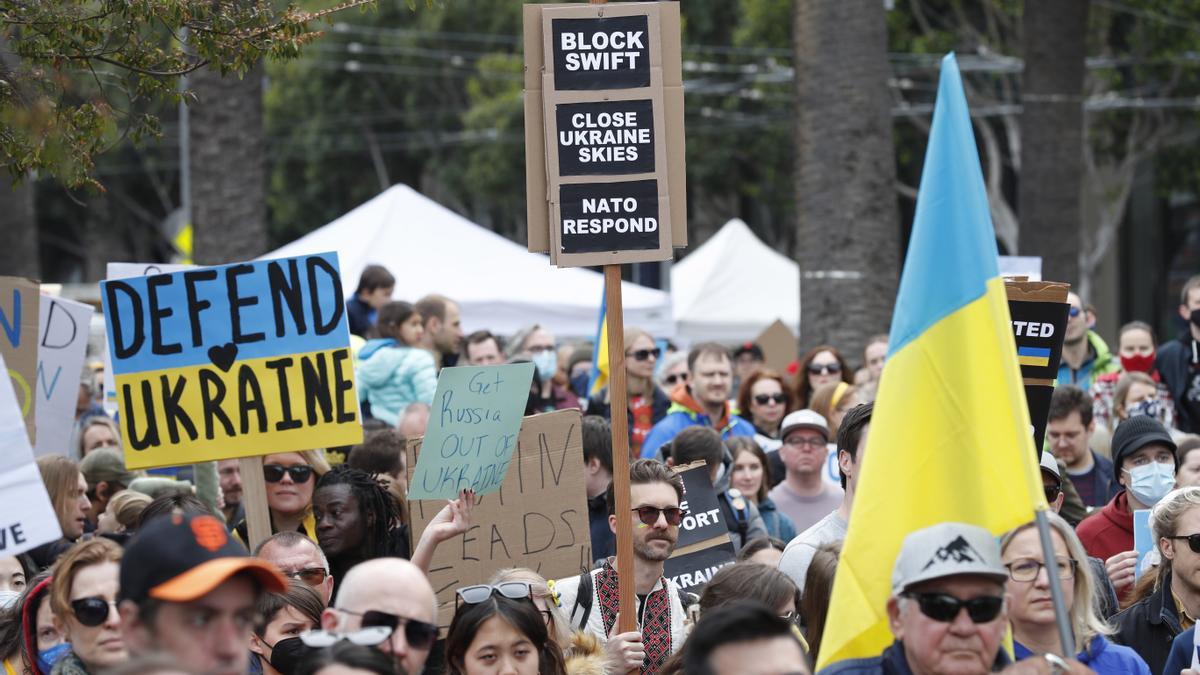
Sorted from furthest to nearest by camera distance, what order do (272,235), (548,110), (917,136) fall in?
(272,235)
(917,136)
(548,110)

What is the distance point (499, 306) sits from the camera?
638 inches

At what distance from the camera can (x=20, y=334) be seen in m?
7.60

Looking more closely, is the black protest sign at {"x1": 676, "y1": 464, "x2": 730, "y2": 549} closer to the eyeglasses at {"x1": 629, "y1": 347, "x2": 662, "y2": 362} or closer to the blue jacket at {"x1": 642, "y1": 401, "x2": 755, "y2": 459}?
the blue jacket at {"x1": 642, "y1": 401, "x2": 755, "y2": 459}

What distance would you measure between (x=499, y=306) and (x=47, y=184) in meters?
34.5

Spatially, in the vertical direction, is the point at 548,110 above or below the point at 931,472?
above

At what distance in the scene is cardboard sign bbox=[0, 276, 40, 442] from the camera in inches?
295

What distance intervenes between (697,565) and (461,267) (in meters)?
9.86

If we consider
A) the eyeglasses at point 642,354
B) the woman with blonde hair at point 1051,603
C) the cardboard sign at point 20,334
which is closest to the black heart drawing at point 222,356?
the cardboard sign at point 20,334

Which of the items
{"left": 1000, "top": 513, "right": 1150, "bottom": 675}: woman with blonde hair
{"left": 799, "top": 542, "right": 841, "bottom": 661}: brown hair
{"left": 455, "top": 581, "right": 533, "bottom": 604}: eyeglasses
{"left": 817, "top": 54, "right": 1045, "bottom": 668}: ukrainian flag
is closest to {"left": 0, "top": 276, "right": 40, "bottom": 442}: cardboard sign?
{"left": 455, "top": 581, "right": 533, "bottom": 604}: eyeglasses

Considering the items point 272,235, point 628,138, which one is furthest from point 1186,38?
point 272,235

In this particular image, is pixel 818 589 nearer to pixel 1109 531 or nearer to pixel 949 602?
pixel 949 602

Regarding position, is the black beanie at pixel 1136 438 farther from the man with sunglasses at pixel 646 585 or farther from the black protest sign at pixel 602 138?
the black protest sign at pixel 602 138

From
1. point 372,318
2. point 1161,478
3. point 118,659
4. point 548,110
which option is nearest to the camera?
point 118,659

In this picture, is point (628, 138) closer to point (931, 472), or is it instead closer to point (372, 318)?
point (931, 472)
